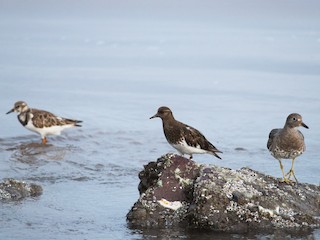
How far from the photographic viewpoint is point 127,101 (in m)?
11.4

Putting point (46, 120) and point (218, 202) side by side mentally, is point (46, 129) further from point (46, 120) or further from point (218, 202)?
point (218, 202)

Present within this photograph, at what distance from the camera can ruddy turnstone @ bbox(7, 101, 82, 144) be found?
9.59 meters

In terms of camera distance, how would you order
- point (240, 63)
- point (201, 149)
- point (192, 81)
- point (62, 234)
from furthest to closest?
1. point (240, 63)
2. point (192, 81)
3. point (201, 149)
4. point (62, 234)

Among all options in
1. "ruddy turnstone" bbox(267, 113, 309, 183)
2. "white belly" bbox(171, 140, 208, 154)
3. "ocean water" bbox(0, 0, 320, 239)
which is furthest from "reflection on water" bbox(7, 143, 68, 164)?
"ruddy turnstone" bbox(267, 113, 309, 183)

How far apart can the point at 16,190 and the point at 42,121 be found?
11.1 feet

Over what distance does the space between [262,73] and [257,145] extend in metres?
5.48

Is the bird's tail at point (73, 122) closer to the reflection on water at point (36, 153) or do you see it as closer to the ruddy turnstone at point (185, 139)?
the reflection on water at point (36, 153)

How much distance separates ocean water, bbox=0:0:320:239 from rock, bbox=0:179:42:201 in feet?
0.37

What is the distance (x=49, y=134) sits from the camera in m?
9.81

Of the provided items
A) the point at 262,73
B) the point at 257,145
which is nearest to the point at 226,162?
the point at 257,145

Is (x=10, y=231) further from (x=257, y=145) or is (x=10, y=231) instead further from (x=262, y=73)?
(x=262, y=73)

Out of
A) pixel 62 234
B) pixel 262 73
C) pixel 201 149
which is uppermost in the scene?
pixel 262 73

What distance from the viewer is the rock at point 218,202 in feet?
17.7

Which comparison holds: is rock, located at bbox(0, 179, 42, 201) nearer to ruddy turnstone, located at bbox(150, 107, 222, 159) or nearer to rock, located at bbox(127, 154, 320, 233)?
rock, located at bbox(127, 154, 320, 233)
